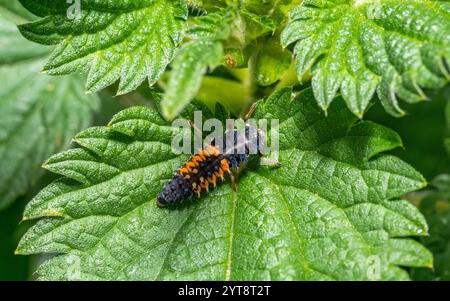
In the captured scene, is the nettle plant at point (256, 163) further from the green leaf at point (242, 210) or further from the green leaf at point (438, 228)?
the green leaf at point (438, 228)

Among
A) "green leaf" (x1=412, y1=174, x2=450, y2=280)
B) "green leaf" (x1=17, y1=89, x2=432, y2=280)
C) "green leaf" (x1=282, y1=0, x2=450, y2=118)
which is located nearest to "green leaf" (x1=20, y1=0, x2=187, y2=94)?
"green leaf" (x1=17, y1=89, x2=432, y2=280)

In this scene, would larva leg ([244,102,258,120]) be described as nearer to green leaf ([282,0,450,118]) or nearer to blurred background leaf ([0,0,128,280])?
green leaf ([282,0,450,118])

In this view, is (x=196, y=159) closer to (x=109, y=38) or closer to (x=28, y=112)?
(x=109, y=38)

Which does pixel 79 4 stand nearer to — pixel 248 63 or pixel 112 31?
pixel 112 31

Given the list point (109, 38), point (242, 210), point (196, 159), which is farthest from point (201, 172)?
point (109, 38)

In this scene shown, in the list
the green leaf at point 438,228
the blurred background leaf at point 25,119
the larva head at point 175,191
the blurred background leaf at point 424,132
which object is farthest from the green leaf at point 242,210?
the blurred background leaf at point 424,132
